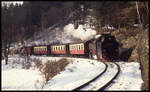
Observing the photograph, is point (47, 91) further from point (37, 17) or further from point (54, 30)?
point (37, 17)

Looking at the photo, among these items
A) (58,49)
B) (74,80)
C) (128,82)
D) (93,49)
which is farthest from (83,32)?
(128,82)

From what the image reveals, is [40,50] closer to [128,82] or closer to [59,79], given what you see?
[59,79]

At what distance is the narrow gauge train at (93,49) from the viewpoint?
2312cm

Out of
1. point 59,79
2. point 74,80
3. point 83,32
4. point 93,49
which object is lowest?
point 59,79

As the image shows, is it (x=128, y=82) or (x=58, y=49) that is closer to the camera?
(x=128, y=82)

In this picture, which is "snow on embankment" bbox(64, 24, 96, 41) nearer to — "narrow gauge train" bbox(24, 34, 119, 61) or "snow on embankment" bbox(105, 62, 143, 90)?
"narrow gauge train" bbox(24, 34, 119, 61)

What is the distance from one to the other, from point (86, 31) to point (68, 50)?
67.1 feet

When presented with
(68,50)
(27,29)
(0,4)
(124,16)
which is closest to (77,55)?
(68,50)

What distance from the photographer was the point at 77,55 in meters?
32.7

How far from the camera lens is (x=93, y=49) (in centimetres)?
2545

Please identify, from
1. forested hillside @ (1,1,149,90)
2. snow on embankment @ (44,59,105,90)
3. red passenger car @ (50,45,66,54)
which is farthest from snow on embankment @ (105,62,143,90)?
red passenger car @ (50,45,66,54)

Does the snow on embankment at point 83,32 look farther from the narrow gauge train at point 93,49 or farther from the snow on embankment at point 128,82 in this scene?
the snow on embankment at point 128,82

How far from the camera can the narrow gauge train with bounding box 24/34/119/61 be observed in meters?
23.1

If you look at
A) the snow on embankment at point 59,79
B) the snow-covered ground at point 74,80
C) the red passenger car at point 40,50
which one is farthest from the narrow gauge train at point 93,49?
the snow-covered ground at point 74,80
